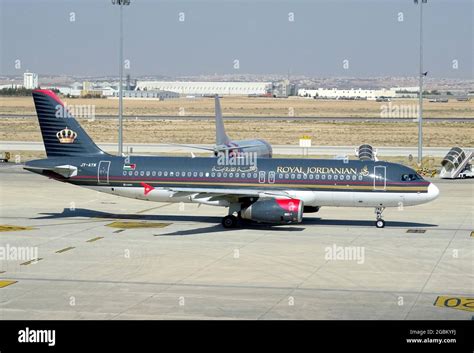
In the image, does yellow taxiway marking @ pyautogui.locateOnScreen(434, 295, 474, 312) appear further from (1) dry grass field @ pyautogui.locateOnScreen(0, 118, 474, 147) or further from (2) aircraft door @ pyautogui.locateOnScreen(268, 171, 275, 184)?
(1) dry grass field @ pyautogui.locateOnScreen(0, 118, 474, 147)

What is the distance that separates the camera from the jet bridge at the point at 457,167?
69.8 meters

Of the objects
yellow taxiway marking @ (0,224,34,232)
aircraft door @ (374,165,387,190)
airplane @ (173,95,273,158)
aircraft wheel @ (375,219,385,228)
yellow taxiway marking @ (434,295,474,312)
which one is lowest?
yellow taxiway marking @ (434,295,474,312)

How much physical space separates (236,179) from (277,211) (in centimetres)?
375

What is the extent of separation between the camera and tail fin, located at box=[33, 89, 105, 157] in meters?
47.7

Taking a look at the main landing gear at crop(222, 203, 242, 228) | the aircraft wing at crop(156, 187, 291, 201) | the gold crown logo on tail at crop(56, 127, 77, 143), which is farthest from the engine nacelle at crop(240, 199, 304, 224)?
the gold crown logo on tail at crop(56, 127, 77, 143)

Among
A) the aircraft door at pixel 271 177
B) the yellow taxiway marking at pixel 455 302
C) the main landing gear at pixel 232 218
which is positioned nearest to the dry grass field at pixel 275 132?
the aircraft door at pixel 271 177

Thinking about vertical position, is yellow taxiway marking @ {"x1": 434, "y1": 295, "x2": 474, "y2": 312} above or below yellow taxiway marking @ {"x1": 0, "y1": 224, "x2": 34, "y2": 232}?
below

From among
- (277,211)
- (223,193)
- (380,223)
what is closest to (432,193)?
(380,223)

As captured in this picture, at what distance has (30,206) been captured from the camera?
52812 mm

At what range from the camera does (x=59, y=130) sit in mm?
47719

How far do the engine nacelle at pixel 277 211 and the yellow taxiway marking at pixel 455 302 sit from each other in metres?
13.4

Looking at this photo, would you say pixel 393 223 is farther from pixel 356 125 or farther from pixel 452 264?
pixel 356 125

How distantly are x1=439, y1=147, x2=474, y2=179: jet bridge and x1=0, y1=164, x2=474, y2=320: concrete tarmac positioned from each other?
16639mm
